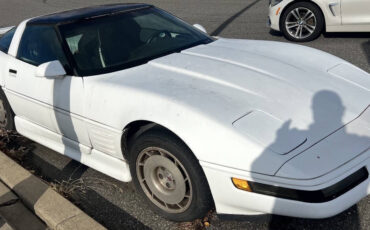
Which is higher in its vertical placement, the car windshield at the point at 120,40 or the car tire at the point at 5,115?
the car windshield at the point at 120,40

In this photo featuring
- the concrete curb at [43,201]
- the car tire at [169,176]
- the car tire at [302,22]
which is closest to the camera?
the car tire at [169,176]

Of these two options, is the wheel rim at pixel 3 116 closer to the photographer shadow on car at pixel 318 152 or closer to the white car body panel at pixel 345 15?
the photographer shadow on car at pixel 318 152

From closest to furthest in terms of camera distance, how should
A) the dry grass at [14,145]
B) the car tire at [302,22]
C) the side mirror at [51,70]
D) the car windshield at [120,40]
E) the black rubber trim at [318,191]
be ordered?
the black rubber trim at [318,191] → the side mirror at [51,70] → the car windshield at [120,40] → the dry grass at [14,145] → the car tire at [302,22]

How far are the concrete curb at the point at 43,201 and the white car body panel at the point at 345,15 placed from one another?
5.31 metres

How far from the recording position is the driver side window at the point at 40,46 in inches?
131

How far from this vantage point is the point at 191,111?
7.79ft

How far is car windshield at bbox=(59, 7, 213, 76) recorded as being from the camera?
3.14 meters

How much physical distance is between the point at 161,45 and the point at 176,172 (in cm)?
137

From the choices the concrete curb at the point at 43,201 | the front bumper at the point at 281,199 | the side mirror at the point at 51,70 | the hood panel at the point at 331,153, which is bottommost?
the concrete curb at the point at 43,201

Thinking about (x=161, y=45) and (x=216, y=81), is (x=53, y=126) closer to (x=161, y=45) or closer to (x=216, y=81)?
(x=161, y=45)

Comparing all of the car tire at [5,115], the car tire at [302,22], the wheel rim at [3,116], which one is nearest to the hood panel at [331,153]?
the car tire at [5,115]

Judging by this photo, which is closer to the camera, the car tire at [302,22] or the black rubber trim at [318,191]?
the black rubber trim at [318,191]

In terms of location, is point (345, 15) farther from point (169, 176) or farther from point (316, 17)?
point (169, 176)

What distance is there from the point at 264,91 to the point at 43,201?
6.03 feet
